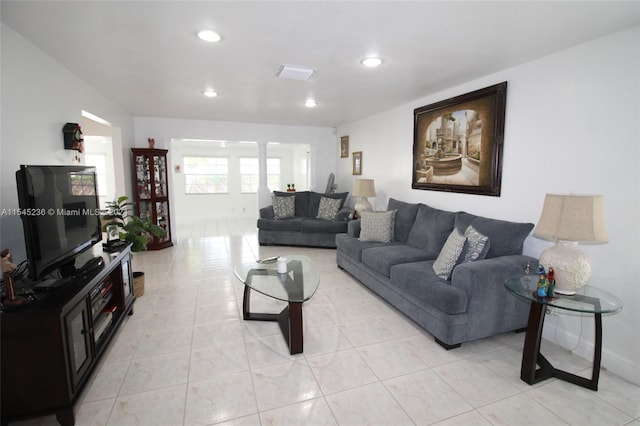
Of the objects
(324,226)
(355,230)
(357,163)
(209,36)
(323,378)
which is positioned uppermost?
(209,36)

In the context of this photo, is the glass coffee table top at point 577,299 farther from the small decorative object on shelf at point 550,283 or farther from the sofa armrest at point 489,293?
the sofa armrest at point 489,293

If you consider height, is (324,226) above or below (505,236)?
below

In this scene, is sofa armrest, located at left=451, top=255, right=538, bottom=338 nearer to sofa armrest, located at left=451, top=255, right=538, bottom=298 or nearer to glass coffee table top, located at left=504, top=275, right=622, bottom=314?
sofa armrest, located at left=451, top=255, right=538, bottom=298

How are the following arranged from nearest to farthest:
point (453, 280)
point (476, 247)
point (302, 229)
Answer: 1. point (453, 280)
2. point (476, 247)
3. point (302, 229)

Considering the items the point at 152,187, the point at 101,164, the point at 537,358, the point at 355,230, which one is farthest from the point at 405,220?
the point at 101,164

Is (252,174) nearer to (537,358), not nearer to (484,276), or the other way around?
(484,276)

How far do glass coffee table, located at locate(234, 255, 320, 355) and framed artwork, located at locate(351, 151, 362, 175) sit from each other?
2939mm

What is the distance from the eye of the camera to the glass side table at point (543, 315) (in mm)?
1927

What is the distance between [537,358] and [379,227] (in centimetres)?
207

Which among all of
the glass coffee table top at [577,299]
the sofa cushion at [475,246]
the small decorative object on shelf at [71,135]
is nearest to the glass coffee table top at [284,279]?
the sofa cushion at [475,246]

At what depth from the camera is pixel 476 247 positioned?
2.63 m

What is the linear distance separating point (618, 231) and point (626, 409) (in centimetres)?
110

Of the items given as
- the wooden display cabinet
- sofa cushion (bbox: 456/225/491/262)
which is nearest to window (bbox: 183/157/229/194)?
the wooden display cabinet

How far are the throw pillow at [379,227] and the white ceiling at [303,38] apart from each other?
149 cm
